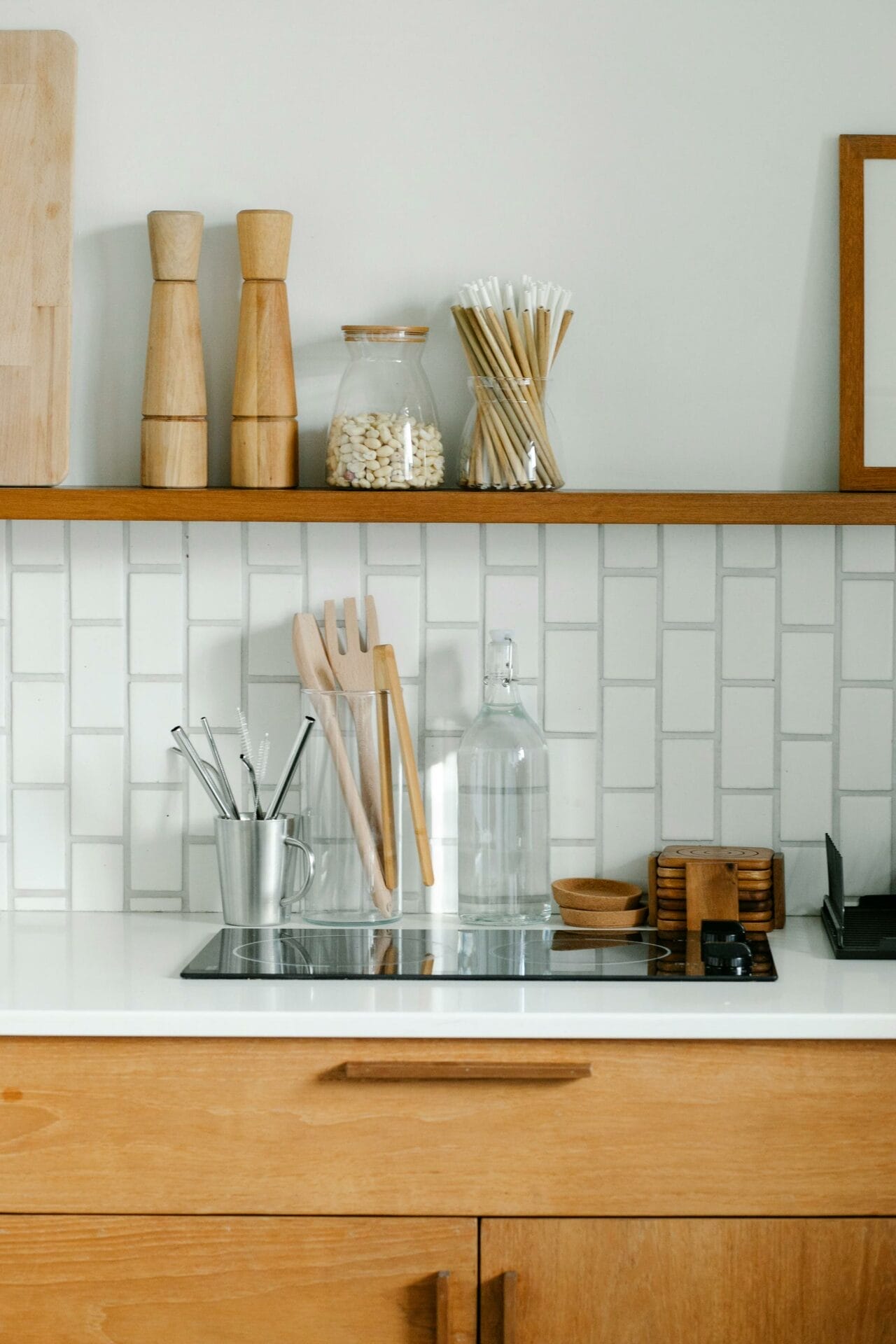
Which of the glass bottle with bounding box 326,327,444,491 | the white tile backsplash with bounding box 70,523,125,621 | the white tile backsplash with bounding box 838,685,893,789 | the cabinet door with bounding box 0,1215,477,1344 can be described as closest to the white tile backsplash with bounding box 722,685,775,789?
the white tile backsplash with bounding box 838,685,893,789

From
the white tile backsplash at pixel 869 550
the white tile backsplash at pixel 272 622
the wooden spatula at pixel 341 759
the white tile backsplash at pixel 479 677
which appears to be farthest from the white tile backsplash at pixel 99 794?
the white tile backsplash at pixel 869 550

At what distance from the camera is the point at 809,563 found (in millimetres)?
2104

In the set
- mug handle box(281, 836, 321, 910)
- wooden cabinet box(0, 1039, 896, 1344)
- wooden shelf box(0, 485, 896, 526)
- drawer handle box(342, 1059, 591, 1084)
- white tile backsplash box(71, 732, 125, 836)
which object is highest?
wooden shelf box(0, 485, 896, 526)

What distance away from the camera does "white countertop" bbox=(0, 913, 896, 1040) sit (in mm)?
1599

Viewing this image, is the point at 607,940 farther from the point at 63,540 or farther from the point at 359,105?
the point at 359,105

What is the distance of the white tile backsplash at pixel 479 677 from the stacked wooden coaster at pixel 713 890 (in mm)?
116

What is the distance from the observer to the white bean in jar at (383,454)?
1.95 m

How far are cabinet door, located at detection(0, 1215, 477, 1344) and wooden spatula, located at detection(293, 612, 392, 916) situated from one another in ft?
1.66

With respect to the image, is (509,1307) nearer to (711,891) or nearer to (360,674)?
(711,891)

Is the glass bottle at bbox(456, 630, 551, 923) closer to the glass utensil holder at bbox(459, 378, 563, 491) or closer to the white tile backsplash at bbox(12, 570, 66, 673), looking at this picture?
the glass utensil holder at bbox(459, 378, 563, 491)

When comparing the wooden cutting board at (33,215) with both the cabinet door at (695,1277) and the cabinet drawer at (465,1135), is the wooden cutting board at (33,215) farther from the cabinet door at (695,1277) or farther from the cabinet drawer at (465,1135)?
the cabinet door at (695,1277)

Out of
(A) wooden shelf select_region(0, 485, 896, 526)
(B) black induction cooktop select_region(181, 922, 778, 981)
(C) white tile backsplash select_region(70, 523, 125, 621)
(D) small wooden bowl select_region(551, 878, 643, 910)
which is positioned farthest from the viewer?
(C) white tile backsplash select_region(70, 523, 125, 621)

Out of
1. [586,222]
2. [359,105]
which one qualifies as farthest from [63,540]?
[586,222]

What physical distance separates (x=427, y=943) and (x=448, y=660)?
1.42 ft
